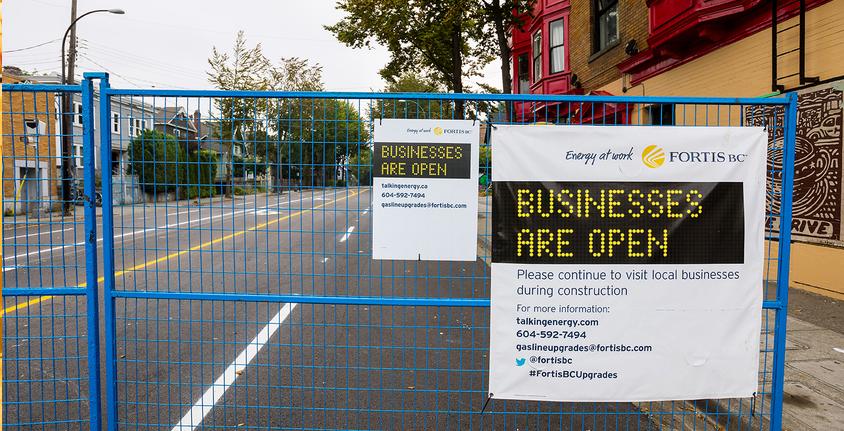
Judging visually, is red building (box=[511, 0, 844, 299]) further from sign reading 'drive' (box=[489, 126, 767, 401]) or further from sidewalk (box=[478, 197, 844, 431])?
sidewalk (box=[478, 197, 844, 431])

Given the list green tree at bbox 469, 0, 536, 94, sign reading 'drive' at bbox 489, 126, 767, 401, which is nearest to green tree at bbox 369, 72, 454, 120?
sign reading 'drive' at bbox 489, 126, 767, 401

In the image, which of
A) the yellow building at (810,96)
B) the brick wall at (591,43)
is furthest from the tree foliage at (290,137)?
the brick wall at (591,43)

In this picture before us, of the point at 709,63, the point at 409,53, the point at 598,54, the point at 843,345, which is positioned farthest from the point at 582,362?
the point at 409,53

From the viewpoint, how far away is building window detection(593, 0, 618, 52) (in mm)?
15198

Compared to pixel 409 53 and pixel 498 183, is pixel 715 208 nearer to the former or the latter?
pixel 498 183

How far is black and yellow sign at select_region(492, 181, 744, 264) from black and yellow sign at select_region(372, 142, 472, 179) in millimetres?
257

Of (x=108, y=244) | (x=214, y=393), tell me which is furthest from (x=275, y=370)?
(x=108, y=244)

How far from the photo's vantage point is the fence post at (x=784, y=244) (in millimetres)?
3191

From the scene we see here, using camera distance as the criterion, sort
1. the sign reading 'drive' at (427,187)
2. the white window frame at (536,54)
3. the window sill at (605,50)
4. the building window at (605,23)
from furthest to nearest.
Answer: the white window frame at (536,54) < the building window at (605,23) < the window sill at (605,50) < the sign reading 'drive' at (427,187)

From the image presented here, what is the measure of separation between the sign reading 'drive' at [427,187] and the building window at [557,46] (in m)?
17.8

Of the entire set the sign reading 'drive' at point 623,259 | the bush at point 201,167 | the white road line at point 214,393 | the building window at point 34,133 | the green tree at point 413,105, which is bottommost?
the white road line at point 214,393

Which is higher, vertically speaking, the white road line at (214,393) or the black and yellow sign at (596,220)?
the black and yellow sign at (596,220)

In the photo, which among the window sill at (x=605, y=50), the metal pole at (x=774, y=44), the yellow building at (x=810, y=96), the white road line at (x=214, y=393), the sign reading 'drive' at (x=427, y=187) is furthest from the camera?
the window sill at (x=605, y=50)

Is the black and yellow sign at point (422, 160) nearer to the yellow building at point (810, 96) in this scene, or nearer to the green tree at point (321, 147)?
the green tree at point (321, 147)
